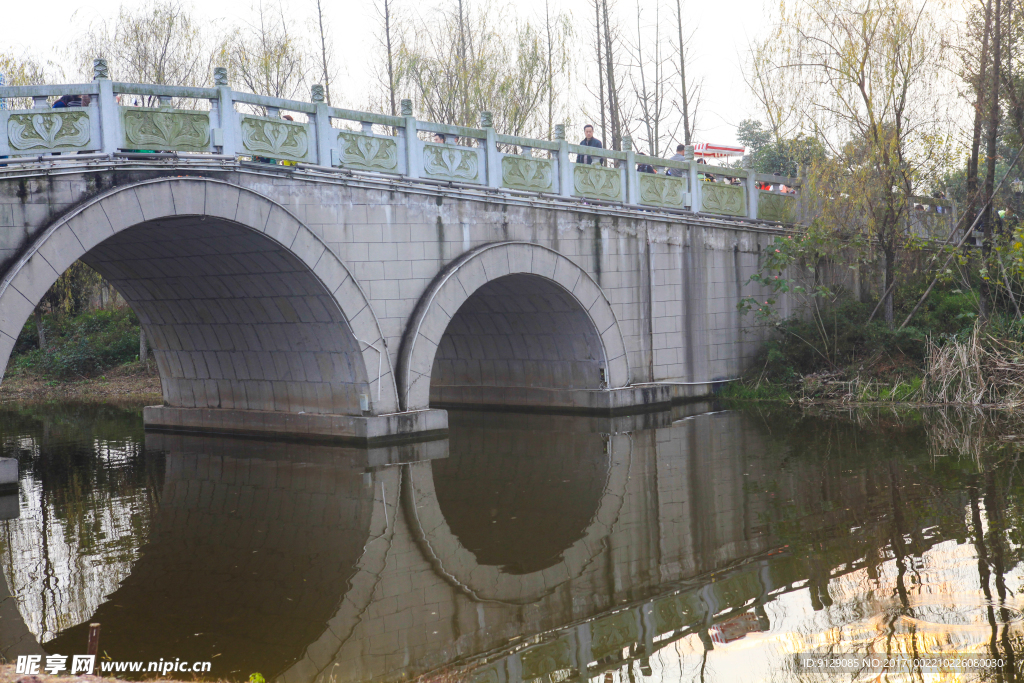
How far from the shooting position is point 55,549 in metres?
6.87

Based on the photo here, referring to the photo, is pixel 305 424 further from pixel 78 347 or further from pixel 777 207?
pixel 78 347

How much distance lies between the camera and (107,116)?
8.95 meters

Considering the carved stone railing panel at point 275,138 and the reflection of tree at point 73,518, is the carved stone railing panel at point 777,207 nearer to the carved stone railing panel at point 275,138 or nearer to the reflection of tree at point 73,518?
the carved stone railing panel at point 275,138

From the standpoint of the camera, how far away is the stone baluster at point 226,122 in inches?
385

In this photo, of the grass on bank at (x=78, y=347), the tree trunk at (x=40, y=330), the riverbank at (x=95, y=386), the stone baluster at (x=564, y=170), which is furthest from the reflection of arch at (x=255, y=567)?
the tree trunk at (x=40, y=330)

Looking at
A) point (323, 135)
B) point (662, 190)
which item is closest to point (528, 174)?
point (662, 190)

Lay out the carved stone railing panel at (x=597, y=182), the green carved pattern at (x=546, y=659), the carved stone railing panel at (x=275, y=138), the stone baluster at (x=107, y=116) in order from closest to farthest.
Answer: the green carved pattern at (x=546, y=659) < the stone baluster at (x=107, y=116) < the carved stone railing panel at (x=275, y=138) < the carved stone railing panel at (x=597, y=182)

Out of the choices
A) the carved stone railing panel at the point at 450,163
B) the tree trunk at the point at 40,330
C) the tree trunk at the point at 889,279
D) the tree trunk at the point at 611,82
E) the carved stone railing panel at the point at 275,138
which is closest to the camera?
the carved stone railing panel at the point at 275,138

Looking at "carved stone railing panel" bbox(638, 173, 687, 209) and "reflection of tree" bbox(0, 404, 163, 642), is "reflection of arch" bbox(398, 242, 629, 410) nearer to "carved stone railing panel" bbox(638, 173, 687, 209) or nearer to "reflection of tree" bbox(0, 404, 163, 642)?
"carved stone railing panel" bbox(638, 173, 687, 209)

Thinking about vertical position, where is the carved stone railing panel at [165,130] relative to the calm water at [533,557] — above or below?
above

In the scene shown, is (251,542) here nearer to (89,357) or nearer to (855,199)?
(855,199)

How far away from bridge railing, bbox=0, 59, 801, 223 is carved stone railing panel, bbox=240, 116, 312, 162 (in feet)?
0.04

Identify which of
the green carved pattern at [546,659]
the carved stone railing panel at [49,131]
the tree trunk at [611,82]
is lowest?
the green carved pattern at [546,659]

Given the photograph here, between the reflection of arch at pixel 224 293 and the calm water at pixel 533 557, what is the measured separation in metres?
1.31
